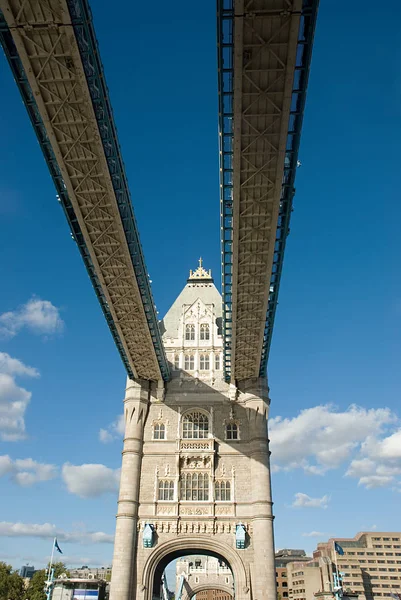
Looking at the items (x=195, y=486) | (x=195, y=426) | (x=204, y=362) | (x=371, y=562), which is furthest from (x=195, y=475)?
(x=371, y=562)

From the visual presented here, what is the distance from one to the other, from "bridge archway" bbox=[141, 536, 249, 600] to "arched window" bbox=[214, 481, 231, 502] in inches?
157

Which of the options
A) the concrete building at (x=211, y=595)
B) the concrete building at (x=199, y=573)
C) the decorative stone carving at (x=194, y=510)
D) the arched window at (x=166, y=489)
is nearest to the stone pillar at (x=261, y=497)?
the decorative stone carving at (x=194, y=510)

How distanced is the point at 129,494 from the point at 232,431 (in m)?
12.1

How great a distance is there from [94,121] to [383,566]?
7036 inches

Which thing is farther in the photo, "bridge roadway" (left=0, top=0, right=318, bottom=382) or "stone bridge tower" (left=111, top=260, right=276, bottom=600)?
"stone bridge tower" (left=111, top=260, right=276, bottom=600)

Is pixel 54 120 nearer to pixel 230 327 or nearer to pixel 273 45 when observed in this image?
pixel 273 45

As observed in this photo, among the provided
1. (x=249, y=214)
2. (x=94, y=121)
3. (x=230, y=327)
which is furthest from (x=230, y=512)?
(x=94, y=121)

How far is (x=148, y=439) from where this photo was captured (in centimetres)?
5481

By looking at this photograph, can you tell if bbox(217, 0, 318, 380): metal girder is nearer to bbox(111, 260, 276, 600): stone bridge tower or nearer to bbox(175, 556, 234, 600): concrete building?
bbox(111, 260, 276, 600): stone bridge tower

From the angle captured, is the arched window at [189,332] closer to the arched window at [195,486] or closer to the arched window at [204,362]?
the arched window at [204,362]

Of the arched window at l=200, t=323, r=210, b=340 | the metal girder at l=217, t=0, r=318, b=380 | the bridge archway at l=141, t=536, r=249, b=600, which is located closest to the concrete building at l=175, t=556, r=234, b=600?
the bridge archway at l=141, t=536, r=249, b=600

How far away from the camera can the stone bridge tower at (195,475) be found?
4822 cm

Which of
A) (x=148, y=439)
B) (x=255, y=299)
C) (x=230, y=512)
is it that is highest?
(x=255, y=299)

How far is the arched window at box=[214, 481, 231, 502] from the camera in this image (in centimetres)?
5150
